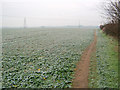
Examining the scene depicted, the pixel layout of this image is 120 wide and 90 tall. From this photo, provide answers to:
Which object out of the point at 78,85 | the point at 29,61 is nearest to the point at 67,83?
the point at 78,85

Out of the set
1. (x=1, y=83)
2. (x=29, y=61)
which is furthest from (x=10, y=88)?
(x=29, y=61)

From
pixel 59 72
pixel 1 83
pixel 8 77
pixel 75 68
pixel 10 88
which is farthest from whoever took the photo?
pixel 75 68

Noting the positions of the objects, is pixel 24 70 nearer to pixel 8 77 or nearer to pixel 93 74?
pixel 8 77

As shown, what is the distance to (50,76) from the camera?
262 inches

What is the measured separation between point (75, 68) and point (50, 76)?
A: 1.86 meters

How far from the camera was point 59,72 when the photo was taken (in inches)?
281

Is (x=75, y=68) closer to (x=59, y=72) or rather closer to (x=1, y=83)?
(x=59, y=72)

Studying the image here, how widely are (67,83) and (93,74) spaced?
162 centimetres

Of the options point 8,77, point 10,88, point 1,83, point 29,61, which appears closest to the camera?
point 10,88

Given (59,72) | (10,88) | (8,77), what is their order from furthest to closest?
1. (59,72)
2. (8,77)
3. (10,88)

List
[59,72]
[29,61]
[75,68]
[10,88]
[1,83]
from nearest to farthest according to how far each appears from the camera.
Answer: [10,88] < [1,83] < [59,72] < [75,68] < [29,61]

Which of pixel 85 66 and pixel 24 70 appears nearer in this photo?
pixel 24 70

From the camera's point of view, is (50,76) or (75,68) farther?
(75,68)

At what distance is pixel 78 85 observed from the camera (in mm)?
5859
